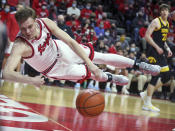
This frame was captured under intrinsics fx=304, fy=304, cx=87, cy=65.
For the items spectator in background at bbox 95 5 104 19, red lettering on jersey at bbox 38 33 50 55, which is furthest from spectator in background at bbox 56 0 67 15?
red lettering on jersey at bbox 38 33 50 55

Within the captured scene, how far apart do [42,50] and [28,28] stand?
1.64 ft

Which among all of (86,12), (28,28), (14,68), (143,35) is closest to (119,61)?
(28,28)

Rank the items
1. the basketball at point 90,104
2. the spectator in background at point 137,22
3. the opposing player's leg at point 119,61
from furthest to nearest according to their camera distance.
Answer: the spectator in background at point 137,22, the opposing player's leg at point 119,61, the basketball at point 90,104

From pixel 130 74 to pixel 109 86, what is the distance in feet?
3.34

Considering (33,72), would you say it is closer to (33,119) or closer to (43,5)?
(43,5)

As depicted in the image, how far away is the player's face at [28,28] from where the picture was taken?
3.05 metres

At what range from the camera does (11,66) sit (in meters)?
Result: 2.91

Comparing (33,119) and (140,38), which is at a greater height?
(140,38)

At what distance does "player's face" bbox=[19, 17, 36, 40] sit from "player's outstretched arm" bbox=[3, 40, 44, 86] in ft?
0.38

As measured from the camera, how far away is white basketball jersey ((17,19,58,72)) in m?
3.42

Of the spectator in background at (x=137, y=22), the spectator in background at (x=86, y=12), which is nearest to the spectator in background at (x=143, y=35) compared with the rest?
the spectator in background at (x=137, y=22)

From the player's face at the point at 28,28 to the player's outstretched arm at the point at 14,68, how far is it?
0.38 ft

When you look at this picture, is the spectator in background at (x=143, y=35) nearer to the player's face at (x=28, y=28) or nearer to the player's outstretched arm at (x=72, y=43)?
the player's outstretched arm at (x=72, y=43)

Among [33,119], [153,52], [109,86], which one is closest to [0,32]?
[33,119]
